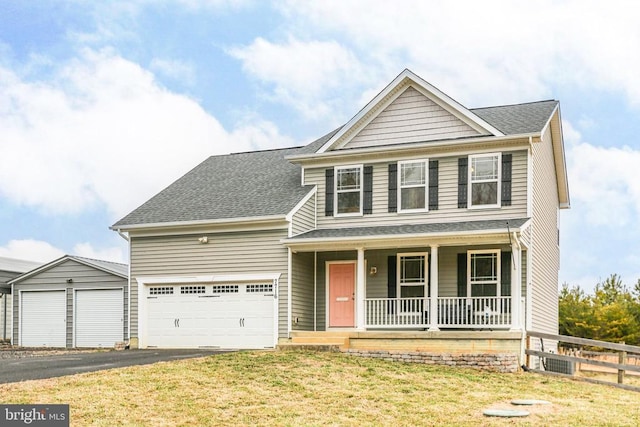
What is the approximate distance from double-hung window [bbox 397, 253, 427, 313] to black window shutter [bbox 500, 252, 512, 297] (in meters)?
2.02

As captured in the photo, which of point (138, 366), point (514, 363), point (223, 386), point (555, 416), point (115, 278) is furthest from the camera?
point (115, 278)

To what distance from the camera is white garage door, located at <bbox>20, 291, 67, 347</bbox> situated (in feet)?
84.9

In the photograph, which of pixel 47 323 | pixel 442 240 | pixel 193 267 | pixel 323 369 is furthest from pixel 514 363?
pixel 47 323

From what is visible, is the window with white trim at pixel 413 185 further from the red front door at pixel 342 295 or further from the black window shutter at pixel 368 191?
the red front door at pixel 342 295

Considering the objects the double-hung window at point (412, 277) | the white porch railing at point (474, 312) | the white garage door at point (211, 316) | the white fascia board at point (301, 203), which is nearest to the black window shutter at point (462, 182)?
the double-hung window at point (412, 277)

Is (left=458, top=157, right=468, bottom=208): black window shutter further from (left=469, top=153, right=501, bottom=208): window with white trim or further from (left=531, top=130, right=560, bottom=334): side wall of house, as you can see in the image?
(left=531, top=130, right=560, bottom=334): side wall of house

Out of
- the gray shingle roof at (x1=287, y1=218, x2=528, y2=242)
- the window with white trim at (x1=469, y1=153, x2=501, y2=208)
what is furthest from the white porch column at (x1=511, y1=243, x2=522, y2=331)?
the window with white trim at (x1=469, y1=153, x2=501, y2=208)

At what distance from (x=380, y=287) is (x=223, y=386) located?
831cm

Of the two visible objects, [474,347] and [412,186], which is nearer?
[474,347]

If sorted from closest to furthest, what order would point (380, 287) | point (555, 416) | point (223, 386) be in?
point (555, 416)
point (223, 386)
point (380, 287)

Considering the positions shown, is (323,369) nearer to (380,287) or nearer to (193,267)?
(380,287)

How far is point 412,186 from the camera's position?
2122 centimetres

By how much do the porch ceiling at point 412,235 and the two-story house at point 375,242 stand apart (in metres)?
0.05

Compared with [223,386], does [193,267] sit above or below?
above
